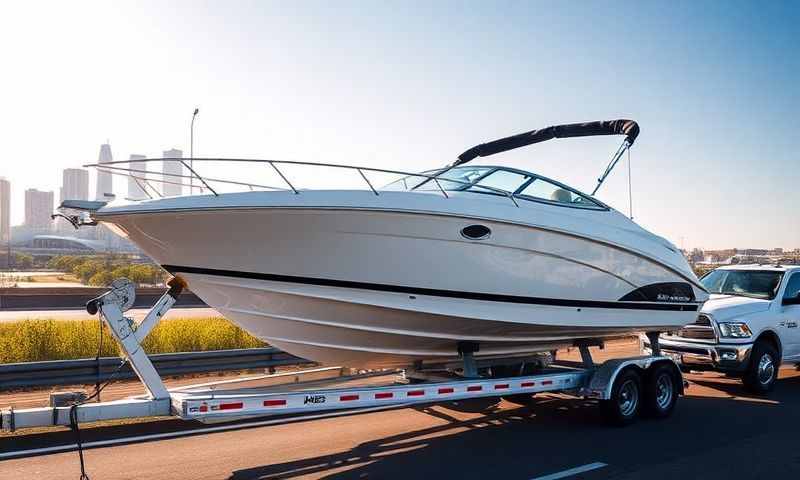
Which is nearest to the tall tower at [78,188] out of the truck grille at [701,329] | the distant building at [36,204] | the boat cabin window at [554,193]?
the boat cabin window at [554,193]

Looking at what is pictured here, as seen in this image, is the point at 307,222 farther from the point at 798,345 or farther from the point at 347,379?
the point at 798,345

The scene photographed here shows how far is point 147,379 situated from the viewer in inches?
221

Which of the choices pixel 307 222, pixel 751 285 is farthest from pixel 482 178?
pixel 751 285

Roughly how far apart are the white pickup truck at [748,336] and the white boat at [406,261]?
2019mm

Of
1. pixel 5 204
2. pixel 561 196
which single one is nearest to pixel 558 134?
pixel 561 196

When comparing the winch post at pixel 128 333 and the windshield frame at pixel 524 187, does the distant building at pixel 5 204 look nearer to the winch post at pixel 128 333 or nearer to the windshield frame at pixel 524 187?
the winch post at pixel 128 333

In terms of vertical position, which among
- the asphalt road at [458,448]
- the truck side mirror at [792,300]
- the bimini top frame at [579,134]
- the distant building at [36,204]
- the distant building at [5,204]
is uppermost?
the distant building at [36,204]

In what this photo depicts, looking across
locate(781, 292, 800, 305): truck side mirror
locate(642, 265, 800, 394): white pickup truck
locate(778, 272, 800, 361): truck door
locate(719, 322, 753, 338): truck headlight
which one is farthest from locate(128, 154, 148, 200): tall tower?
locate(781, 292, 800, 305): truck side mirror

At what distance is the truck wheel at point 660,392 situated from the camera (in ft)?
26.2

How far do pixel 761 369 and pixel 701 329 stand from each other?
98 centimetres

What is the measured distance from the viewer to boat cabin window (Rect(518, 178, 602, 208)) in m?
7.49

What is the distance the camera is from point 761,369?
9484 mm

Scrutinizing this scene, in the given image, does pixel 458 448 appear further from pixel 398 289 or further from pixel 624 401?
pixel 624 401

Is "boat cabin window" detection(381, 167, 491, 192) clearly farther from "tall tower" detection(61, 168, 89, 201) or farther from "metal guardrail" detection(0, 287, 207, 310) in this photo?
"metal guardrail" detection(0, 287, 207, 310)
